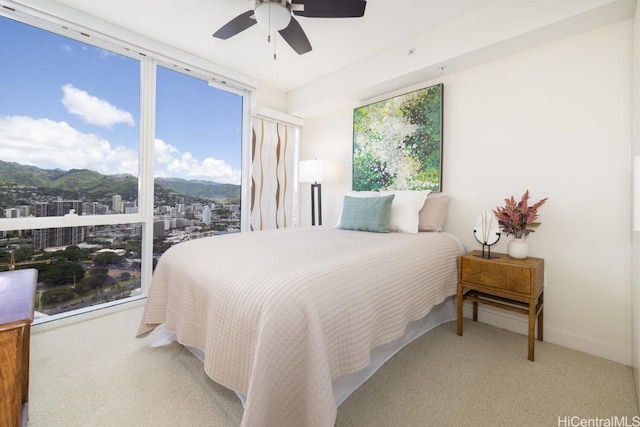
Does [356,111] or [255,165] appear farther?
[255,165]

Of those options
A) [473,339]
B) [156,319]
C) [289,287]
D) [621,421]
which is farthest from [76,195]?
[621,421]

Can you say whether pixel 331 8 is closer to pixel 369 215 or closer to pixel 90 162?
pixel 369 215

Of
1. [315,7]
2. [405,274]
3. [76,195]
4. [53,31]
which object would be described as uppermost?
[53,31]

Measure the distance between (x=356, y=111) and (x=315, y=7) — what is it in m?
1.71

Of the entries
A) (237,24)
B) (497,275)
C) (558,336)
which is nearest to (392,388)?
(497,275)

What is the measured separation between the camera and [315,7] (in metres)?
1.80

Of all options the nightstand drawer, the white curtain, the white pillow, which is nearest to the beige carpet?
the nightstand drawer

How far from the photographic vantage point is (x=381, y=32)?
2.57 m

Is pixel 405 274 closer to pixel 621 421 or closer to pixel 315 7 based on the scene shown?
pixel 621 421

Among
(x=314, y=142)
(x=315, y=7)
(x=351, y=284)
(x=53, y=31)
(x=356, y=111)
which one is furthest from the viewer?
(x=314, y=142)

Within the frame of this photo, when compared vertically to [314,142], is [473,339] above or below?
below

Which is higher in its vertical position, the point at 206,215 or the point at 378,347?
the point at 206,215

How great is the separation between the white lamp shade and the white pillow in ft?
3.49

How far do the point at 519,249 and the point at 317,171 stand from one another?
2.22 meters
